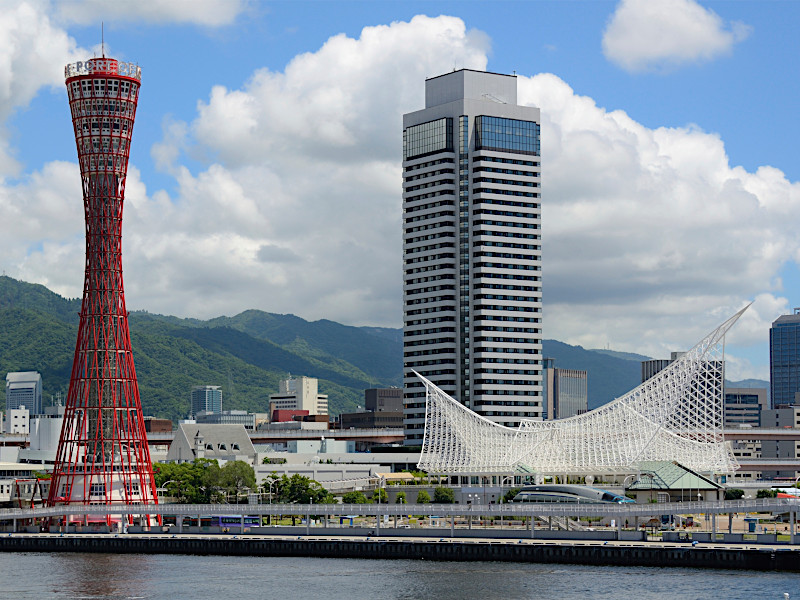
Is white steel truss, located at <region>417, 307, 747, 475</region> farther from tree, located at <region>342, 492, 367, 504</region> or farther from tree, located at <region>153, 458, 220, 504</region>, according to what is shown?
tree, located at <region>153, 458, 220, 504</region>

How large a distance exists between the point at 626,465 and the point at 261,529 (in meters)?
47.7

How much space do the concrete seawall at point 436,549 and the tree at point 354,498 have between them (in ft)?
111

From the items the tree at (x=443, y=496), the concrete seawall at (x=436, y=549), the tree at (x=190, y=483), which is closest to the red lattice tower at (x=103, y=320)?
the concrete seawall at (x=436, y=549)

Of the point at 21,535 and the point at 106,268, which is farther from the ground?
the point at 106,268

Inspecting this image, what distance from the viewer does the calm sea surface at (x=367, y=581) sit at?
84875 mm

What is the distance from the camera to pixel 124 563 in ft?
356

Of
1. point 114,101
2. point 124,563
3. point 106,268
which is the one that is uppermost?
point 114,101

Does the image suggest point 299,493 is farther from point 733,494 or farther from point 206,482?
point 733,494

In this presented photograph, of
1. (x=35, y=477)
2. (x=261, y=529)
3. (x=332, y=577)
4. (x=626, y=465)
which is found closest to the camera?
(x=332, y=577)

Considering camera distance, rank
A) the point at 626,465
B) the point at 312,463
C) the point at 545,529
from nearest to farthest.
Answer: the point at 545,529 < the point at 626,465 < the point at 312,463

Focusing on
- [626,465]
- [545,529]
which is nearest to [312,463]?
[626,465]

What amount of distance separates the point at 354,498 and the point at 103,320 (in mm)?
41330

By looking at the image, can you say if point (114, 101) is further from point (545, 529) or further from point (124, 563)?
point (545, 529)

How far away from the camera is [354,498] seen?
155125 mm
